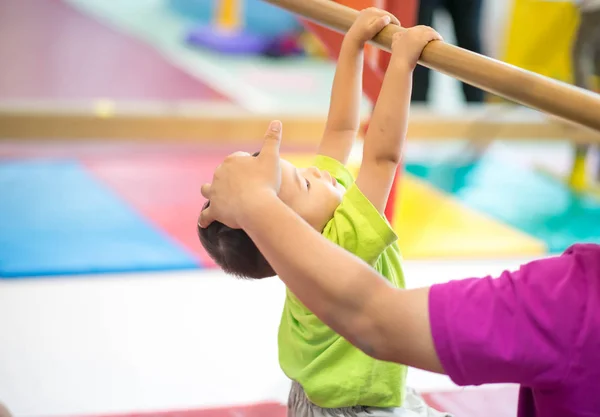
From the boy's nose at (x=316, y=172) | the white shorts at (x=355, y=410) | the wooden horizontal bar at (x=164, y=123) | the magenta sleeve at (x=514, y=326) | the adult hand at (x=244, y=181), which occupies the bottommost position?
the white shorts at (x=355, y=410)

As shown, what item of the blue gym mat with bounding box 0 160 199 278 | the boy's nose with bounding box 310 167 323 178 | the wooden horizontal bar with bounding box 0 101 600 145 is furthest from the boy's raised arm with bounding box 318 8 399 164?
the wooden horizontal bar with bounding box 0 101 600 145

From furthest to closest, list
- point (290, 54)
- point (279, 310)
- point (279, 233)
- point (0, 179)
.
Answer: point (290, 54) → point (0, 179) → point (279, 310) → point (279, 233)

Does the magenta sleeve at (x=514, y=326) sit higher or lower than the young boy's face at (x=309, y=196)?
lower

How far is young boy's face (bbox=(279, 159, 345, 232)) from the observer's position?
43.4 inches

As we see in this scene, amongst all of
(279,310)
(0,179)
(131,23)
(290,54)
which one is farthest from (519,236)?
(131,23)

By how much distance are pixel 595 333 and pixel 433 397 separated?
1.11 m

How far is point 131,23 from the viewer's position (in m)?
5.58

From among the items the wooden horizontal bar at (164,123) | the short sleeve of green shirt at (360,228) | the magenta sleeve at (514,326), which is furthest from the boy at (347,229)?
the wooden horizontal bar at (164,123)

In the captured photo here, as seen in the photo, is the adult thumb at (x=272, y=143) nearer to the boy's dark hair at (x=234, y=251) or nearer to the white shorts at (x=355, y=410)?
the boy's dark hair at (x=234, y=251)

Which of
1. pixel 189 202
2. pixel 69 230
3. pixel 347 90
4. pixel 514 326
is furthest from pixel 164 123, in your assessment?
pixel 514 326

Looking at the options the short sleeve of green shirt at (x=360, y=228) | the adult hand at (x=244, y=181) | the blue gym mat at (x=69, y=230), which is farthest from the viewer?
the blue gym mat at (x=69, y=230)

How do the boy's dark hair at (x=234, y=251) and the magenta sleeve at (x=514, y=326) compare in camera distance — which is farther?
the boy's dark hair at (x=234, y=251)

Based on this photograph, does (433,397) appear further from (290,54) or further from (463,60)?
(290,54)

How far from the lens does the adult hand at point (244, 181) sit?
810mm
